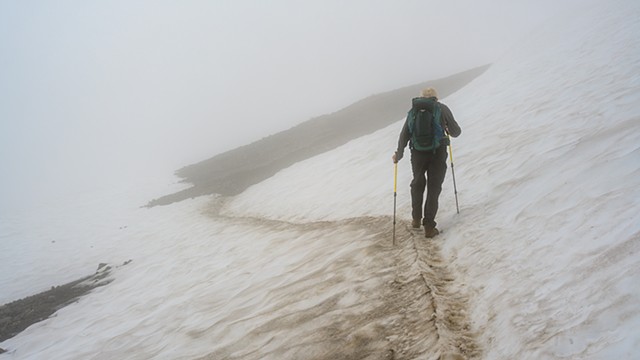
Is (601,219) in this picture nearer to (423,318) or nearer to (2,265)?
(423,318)

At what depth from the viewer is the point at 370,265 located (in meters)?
6.82

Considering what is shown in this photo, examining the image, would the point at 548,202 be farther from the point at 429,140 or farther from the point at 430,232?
the point at 429,140

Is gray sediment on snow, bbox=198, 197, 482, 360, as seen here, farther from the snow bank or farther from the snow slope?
the snow bank

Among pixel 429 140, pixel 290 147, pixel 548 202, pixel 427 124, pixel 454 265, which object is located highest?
pixel 290 147

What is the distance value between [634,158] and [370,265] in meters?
4.41

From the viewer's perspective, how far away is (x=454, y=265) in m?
5.82

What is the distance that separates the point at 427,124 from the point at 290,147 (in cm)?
2805

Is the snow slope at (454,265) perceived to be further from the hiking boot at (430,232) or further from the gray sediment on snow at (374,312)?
the hiking boot at (430,232)

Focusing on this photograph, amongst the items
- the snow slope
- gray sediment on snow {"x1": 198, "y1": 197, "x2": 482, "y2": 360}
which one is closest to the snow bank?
the snow slope

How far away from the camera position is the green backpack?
6.59 meters

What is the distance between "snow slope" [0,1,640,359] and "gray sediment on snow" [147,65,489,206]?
12.3 m

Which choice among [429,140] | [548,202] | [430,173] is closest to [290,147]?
[430,173]

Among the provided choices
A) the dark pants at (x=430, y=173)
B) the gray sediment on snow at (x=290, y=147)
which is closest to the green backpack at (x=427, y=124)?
the dark pants at (x=430, y=173)

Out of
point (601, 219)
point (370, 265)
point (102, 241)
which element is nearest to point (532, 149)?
point (601, 219)
